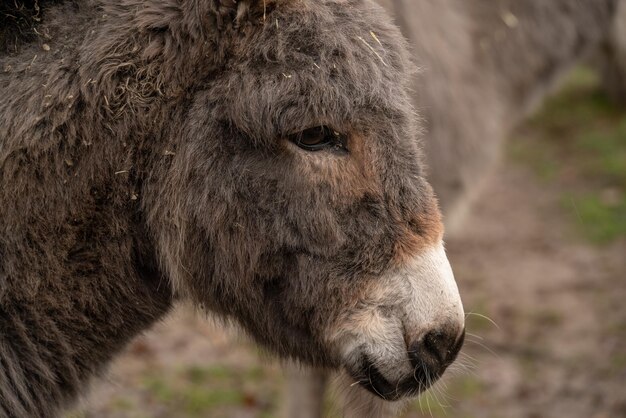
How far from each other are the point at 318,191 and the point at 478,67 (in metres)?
2.67

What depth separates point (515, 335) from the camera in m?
6.20

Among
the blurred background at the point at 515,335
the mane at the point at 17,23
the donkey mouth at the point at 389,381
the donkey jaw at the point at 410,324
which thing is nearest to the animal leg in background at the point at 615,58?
the blurred background at the point at 515,335

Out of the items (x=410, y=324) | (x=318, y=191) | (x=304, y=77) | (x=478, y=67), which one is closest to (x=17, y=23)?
(x=304, y=77)

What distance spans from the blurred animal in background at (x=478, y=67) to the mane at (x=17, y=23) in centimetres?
201

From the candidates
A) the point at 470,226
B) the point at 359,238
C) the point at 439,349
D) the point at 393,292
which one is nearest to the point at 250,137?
the point at 359,238

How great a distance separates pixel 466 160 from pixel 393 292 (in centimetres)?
246

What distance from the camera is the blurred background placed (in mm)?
5297

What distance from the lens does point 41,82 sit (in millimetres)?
2633

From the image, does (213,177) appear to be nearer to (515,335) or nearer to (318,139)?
(318,139)

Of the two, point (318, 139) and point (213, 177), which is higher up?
point (318, 139)

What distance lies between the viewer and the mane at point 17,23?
2.68 metres

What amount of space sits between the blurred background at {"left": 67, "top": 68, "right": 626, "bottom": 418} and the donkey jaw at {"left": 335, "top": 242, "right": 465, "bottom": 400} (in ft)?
0.85

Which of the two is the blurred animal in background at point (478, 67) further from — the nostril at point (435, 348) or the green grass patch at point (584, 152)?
the green grass patch at point (584, 152)

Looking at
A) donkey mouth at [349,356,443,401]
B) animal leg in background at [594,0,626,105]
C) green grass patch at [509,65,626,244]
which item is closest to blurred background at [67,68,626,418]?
green grass patch at [509,65,626,244]
